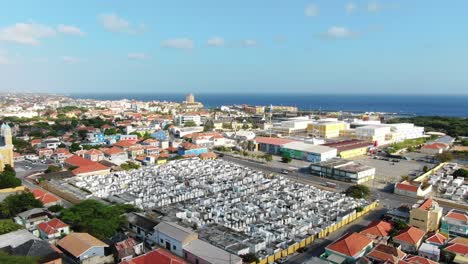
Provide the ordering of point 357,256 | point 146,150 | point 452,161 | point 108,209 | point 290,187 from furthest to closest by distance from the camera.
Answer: point 146,150 < point 452,161 < point 290,187 < point 108,209 < point 357,256

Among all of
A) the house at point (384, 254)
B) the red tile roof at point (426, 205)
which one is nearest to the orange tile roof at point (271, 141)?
the red tile roof at point (426, 205)

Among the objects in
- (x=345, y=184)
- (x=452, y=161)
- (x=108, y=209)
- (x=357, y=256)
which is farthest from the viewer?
(x=452, y=161)

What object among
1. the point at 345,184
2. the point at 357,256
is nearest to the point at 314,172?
the point at 345,184

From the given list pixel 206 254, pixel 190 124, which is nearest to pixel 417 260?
pixel 206 254

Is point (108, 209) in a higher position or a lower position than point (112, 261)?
higher

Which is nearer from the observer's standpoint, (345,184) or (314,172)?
(345,184)

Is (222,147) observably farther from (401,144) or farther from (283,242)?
(283,242)

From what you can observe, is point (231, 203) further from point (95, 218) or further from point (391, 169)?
point (391, 169)

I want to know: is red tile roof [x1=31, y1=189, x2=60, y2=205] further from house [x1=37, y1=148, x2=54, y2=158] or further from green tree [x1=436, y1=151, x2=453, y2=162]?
green tree [x1=436, y1=151, x2=453, y2=162]
